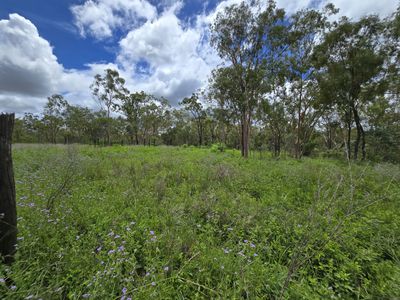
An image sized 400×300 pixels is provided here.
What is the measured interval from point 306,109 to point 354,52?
559cm

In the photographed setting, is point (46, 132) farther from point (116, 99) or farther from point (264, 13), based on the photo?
point (264, 13)

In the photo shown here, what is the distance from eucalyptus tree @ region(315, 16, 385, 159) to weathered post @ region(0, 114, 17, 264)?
1676 cm

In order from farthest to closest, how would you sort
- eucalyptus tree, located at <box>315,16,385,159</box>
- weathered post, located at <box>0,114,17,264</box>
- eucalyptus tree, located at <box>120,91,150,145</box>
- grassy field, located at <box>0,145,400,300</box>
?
eucalyptus tree, located at <box>120,91,150,145</box>
eucalyptus tree, located at <box>315,16,385,159</box>
weathered post, located at <box>0,114,17,264</box>
grassy field, located at <box>0,145,400,300</box>

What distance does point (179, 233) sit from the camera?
8.00 ft

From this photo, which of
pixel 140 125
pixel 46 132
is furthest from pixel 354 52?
pixel 46 132

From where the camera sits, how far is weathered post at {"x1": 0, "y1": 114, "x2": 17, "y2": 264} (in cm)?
174

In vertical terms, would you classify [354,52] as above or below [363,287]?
above

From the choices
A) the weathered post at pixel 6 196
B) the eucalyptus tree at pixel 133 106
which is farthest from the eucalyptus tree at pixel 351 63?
the eucalyptus tree at pixel 133 106

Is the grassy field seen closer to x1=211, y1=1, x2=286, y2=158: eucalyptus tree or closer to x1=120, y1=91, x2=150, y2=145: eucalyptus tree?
x1=211, y1=1, x2=286, y2=158: eucalyptus tree

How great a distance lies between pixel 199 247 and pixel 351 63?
Result: 16931mm

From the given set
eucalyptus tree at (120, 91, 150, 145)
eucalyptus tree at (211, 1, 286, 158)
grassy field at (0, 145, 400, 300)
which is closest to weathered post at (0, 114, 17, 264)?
grassy field at (0, 145, 400, 300)

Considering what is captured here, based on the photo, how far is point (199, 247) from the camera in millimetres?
2178

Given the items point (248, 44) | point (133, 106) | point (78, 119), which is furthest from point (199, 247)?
point (78, 119)

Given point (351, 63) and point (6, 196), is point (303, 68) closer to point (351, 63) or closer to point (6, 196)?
point (351, 63)
